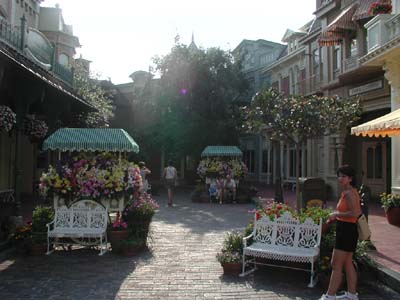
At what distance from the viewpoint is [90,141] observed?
8.77 metres

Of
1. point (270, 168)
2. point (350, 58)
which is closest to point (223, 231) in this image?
point (350, 58)

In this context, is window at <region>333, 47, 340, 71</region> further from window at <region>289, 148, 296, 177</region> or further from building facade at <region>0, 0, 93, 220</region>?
building facade at <region>0, 0, 93, 220</region>

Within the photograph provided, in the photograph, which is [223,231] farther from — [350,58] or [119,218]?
[350,58]

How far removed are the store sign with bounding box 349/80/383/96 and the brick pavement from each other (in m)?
Answer: 10.1

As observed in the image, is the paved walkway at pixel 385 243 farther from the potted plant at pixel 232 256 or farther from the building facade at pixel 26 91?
the building facade at pixel 26 91

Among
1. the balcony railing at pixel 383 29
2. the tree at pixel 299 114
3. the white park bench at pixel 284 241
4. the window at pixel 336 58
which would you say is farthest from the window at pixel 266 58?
the white park bench at pixel 284 241

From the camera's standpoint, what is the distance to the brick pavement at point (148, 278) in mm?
5691

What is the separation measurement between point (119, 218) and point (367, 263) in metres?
4.63

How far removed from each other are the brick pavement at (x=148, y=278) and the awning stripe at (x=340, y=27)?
40.8 ft

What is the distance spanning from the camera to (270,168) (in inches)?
1248

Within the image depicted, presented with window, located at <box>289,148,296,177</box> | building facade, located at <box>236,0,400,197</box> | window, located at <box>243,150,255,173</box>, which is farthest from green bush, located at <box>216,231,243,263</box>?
window, located at <box>243,150,255,173</box>

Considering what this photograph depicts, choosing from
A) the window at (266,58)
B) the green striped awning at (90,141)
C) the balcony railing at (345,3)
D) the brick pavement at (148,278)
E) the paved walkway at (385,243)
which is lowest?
the brick pavement at (148,278)

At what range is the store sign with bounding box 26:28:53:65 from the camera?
471 inches

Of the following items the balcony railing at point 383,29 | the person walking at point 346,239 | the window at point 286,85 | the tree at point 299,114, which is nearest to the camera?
the person walking at point 346,239
